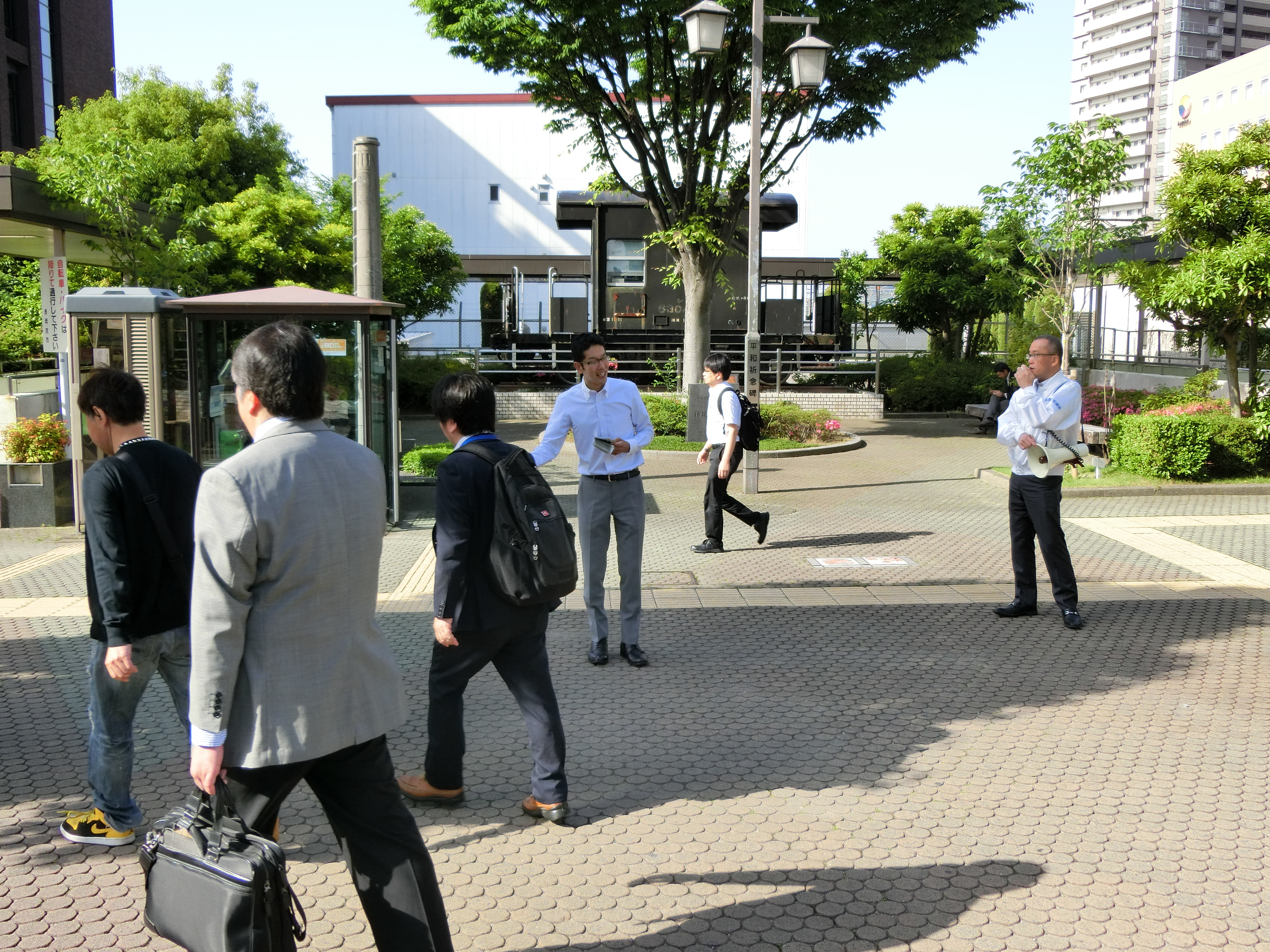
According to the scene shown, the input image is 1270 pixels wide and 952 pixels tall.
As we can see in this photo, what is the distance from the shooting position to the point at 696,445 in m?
18.3

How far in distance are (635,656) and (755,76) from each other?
30.8ft

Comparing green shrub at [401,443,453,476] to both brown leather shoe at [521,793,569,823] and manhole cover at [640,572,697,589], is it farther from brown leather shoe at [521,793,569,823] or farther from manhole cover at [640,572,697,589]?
brown leather shoe at [521,793,569,823]

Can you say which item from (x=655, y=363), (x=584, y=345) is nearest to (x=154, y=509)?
(x=584, y=345)

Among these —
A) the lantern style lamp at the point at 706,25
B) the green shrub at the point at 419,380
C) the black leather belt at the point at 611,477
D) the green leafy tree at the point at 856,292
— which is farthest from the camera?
the green leafy tree at the point at 856,292

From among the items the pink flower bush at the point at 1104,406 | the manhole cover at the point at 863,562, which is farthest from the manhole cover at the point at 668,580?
the pink flower bush at the point at 1104,406

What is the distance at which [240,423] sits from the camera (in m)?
11.2

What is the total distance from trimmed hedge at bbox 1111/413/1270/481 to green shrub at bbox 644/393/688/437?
Answer: 7.45 metres

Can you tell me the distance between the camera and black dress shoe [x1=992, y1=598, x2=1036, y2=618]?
25.7ft

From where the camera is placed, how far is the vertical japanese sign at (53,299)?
13.5m

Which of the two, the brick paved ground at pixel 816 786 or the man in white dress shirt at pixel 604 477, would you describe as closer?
the brick paved ground at pixel 816 786

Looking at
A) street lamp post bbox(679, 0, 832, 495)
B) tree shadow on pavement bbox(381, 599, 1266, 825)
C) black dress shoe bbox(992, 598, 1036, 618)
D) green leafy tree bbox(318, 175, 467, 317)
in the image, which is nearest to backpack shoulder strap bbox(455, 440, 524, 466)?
tree shadow on pavement bbox(381, 599, 1266, 825)

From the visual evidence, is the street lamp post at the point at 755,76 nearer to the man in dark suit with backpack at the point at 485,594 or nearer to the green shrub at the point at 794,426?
the green shrub at the point at 794,426

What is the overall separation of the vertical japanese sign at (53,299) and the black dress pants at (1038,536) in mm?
10756

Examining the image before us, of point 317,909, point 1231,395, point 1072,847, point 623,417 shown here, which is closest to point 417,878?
point 317,909
